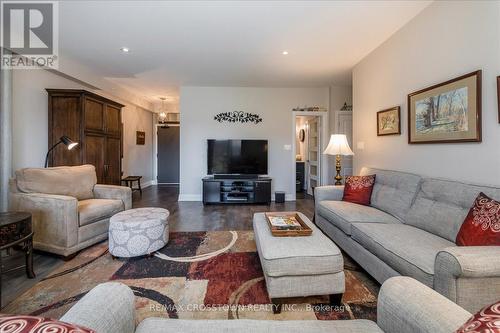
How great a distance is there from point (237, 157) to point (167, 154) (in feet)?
11.6

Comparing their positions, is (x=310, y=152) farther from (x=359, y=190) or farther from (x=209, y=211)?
(x=359, y=190)

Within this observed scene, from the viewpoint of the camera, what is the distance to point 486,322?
20.7 inches

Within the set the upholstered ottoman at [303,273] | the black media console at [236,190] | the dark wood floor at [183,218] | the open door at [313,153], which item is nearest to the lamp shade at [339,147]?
the dark wood floor at [183,218]

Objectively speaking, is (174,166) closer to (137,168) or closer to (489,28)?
(137,168)

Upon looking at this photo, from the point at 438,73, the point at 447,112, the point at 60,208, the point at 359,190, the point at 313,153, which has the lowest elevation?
the point at 60,208

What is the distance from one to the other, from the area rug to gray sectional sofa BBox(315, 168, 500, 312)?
1.13 ft

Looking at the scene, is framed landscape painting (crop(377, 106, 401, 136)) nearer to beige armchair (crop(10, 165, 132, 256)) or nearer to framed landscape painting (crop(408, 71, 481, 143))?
framed landscape painting (crop(408, 71, 481, 143))

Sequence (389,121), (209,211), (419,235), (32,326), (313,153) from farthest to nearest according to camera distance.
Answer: (313,153) → (209,211) → (389,121) → (419,235) → (32,326)

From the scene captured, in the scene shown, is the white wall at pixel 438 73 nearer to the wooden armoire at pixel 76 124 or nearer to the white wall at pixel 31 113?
→ the wooden armoire at pixel 76 124

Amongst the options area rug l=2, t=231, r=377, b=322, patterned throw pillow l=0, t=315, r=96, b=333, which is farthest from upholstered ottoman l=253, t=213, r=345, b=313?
patterned throw pillow l=0, t=315, r=96, b=333

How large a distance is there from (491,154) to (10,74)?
516cm

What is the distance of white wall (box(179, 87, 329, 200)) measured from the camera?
18.0ft

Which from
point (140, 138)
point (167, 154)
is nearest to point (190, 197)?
point (140, 138)

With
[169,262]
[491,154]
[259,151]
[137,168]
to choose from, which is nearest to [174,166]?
[137,168]
